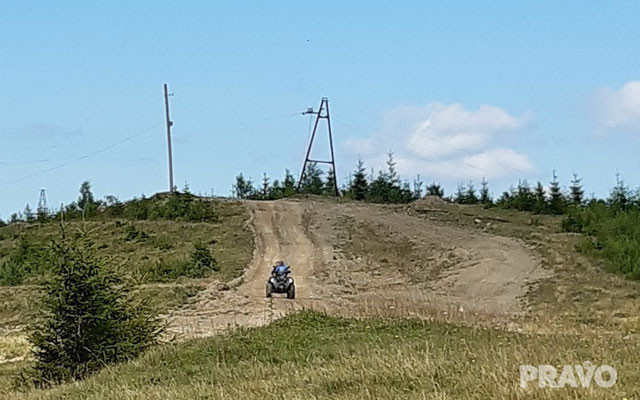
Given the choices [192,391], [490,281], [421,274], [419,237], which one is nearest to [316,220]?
[419,237]

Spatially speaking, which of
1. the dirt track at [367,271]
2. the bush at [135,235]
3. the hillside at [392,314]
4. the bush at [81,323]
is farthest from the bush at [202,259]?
the bush at [81,323]

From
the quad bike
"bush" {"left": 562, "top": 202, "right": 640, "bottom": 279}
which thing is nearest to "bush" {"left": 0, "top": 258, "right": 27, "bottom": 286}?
the quad bike

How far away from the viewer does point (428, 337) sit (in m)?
10.8

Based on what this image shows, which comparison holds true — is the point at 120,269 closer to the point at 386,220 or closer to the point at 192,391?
the point at 192,391

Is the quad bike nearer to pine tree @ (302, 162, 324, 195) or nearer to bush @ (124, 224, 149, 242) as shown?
bush @ (124, 224, 149, 242)

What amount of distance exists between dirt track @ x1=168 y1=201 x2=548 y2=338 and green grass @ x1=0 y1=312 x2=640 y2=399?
308cm

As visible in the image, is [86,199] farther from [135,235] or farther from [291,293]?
[291,293]

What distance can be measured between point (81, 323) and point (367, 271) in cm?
1417

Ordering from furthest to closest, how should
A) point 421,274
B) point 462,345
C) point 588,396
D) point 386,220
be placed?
1. point 386,220
2. point 421,274
3. point 462,345
4. point 588,396

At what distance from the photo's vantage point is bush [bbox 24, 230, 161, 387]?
12578 millimetres

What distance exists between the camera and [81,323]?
1276 cm

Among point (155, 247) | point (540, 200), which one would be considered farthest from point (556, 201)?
point (155, 247)

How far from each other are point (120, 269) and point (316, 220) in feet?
65.7

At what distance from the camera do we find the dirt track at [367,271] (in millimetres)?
18422
